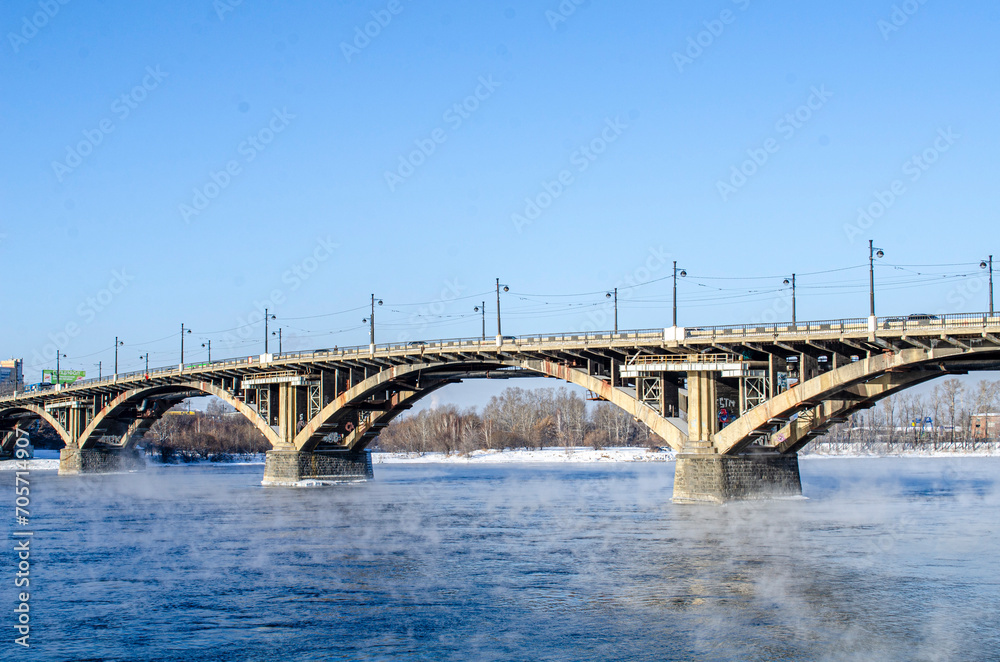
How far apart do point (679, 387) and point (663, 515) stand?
10.6 meters

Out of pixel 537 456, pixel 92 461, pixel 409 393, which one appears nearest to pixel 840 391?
pixel 409 393

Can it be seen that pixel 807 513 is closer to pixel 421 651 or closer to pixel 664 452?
pixel 421 651

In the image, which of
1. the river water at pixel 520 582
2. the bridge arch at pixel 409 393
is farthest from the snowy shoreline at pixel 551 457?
the river water at pixel 520 582

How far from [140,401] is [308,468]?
4241cm

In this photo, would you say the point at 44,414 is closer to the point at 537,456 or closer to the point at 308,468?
the point at 308,468

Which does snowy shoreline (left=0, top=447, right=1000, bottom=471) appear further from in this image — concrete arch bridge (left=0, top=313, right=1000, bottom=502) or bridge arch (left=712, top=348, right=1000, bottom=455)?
bridge arch (left=712, top=348, right=1000, bottom=455)

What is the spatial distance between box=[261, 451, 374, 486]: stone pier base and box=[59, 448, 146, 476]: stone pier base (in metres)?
44.5

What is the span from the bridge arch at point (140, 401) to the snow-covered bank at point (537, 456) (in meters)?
42.9

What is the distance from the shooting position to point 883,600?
28828 millimetres

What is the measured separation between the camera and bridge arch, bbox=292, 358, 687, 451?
60219mm

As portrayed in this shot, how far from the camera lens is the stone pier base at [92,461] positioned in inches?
4806

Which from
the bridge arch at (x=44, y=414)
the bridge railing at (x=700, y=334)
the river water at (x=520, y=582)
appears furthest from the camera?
the bridge arch at (x=44, y=414)

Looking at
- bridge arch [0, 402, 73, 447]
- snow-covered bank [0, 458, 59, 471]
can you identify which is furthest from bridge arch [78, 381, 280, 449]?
snow-covered bank [0, 458, 59, 471]

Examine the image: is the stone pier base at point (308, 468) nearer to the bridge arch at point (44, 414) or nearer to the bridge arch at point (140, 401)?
the bridge arch at point (140, 401)
